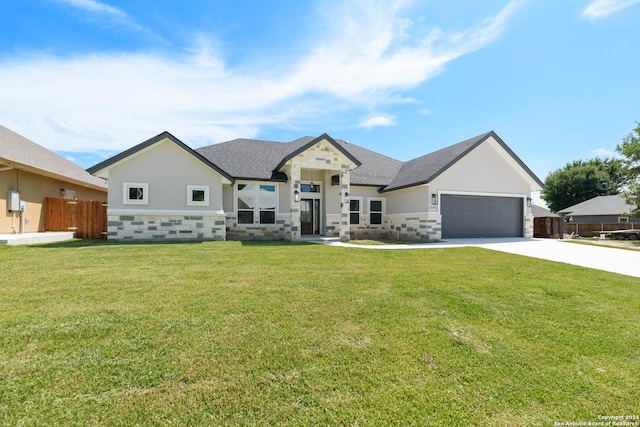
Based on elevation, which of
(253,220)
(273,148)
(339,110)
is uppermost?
(339,110)

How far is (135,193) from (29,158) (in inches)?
260

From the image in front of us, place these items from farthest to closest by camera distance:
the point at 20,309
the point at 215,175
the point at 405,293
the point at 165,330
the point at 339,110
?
the point at 339,110
the point at 215,175
the point at 405,293
the point at 20,309
the point at 165,330

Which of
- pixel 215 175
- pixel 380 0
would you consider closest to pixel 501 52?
pixel 380 0

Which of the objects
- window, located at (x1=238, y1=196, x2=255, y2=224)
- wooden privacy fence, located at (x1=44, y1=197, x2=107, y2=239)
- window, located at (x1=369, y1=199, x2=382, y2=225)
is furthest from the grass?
window, located at (x1=369, y1=199, x2=382, y2=225)

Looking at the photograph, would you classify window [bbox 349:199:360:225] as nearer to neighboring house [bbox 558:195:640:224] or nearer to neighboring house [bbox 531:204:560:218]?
neighboring house [bbox 558:195:640:224]

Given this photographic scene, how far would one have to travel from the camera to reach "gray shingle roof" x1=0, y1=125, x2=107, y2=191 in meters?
12.6

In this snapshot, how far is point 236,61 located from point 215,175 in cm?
517

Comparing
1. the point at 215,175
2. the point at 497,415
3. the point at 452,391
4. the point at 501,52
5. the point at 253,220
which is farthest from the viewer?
the point at 253,220

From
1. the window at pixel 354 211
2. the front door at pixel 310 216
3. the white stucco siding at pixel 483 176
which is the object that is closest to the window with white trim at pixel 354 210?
the window at pixel 354 211

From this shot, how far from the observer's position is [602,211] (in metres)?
34.0

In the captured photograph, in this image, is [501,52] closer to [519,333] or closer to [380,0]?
[380,0]

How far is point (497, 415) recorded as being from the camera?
208 centimetres

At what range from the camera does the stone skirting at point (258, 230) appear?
A: 14.8 meters

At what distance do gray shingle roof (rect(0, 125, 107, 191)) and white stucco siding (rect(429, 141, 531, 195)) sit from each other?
19684 mm
